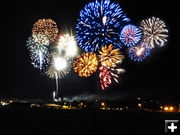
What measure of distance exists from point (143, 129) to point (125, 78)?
89.5 m

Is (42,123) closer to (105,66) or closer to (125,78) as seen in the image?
(105,66)

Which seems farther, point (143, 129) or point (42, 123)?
point (42, 123)

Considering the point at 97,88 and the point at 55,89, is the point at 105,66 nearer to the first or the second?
the point at 97,88

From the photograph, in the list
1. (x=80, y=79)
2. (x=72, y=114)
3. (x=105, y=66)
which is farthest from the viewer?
(x=80, y=79)

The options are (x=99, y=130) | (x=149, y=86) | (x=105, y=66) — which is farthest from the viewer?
(x=149, y=86)

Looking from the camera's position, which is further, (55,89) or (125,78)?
(55,89)

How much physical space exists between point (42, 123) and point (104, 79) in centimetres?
3291

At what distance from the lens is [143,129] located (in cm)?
2325

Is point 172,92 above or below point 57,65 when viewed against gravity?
below

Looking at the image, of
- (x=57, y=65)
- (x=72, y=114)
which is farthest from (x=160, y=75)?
(x=72, y=114)

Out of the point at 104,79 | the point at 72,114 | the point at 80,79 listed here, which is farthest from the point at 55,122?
the point at 80,79

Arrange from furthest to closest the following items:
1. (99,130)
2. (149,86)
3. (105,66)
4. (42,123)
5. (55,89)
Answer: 1. (55,89)
2. (149,86)
3. (105,66)
4. (42,123)
5. (99,130)

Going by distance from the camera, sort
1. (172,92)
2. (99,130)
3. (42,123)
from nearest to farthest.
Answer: (99,130) < (42,123) < (172,92)

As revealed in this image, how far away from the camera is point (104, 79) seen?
193ft
